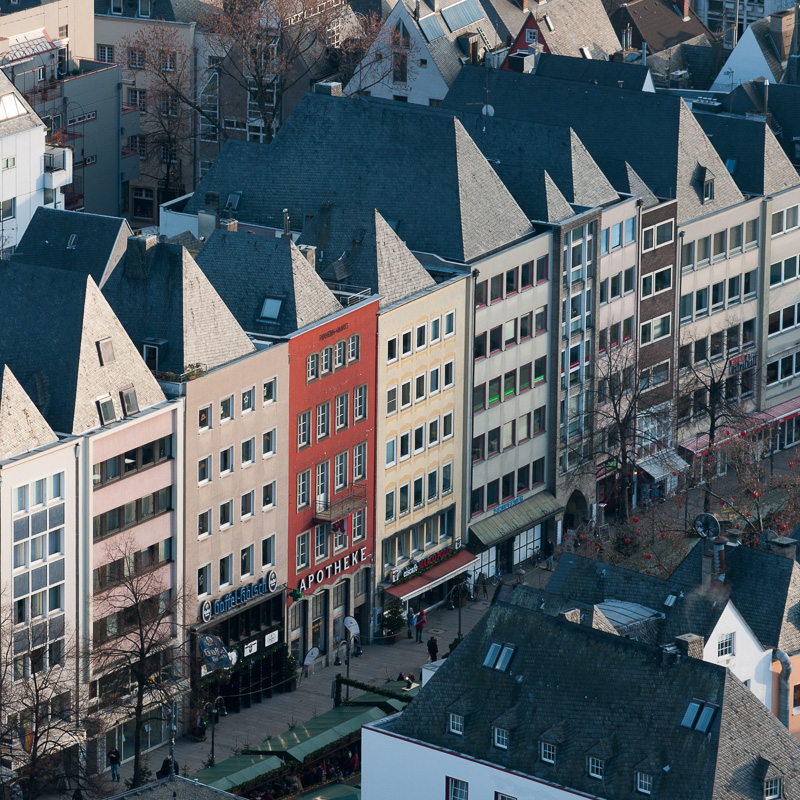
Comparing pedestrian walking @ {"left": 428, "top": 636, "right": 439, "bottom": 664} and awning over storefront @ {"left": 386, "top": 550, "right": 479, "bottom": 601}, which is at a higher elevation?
awning over storefront @ {"left": 386, "top": 550, "right": 479, "bottom": 601}

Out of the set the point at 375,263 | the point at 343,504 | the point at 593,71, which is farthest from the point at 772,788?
the point at 593,71

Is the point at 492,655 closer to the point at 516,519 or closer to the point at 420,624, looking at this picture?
the point at 420,624

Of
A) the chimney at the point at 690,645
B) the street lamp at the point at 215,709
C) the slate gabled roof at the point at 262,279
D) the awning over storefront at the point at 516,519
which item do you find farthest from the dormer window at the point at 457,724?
the awning over storefront at the point at 516,519

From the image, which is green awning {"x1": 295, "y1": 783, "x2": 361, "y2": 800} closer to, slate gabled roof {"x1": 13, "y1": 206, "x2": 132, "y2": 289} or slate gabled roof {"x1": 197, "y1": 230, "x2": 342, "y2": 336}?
slate gabled roof {"x1": 197, "y1": 230, "x2": 342, "y2": 336}

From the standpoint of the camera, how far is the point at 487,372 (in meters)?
160

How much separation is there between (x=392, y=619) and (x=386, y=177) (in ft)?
87.5

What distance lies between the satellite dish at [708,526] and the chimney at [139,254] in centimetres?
3114

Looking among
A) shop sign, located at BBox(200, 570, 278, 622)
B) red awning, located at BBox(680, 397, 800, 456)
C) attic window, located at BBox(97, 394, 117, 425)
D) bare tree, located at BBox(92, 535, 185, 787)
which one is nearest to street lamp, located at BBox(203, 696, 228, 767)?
bare tree, located at BBox(92, 535, 185, 787)

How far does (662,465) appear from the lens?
569 feet

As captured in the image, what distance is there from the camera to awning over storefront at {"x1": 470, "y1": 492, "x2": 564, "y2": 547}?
527 ft

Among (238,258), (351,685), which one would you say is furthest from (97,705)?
(238,258)

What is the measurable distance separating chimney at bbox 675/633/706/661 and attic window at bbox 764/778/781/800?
683cm

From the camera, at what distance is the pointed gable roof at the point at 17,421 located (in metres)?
125

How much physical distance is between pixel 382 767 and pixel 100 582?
20.2 meters
